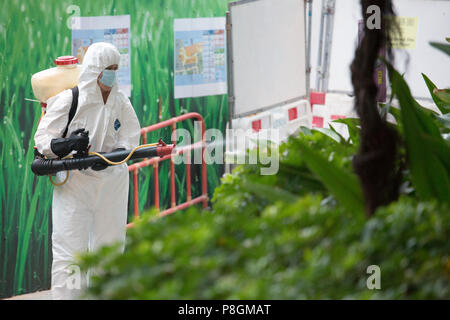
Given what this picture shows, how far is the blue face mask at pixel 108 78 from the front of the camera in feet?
14.1

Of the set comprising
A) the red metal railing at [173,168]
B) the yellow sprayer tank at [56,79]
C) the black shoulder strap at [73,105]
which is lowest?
the red metal railing at [173,168]

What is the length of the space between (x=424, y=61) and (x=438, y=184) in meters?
4.78

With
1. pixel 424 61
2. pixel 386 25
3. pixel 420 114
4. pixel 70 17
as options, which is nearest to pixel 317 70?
pixel 424 61

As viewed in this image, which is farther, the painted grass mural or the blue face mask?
the painted grass mural

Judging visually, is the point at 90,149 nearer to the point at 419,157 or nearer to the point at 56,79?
the point at 56,79

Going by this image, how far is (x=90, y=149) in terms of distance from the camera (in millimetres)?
4383

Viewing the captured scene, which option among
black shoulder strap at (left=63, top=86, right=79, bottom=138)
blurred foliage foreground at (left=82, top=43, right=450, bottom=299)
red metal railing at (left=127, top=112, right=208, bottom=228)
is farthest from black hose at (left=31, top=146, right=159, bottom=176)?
blurred foliage foreground at (left=82, top=43, right=450, bottom=299)

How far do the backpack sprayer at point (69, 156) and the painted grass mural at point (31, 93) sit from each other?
0.83 meters

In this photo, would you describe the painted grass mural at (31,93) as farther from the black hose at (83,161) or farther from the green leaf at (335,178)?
the green leaf at (335,178)

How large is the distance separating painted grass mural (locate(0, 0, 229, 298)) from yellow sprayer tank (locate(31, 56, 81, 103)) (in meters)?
0.82

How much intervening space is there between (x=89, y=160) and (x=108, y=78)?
520 mm

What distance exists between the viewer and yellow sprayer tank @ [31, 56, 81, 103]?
14.3 feet

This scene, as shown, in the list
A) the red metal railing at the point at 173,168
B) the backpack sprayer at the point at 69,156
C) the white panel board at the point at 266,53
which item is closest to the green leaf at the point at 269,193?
the backpack sprayer at the point at 69,156

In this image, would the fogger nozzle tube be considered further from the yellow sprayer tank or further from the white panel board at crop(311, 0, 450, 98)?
the white panel board at crop(311, 0, 450, 98)
